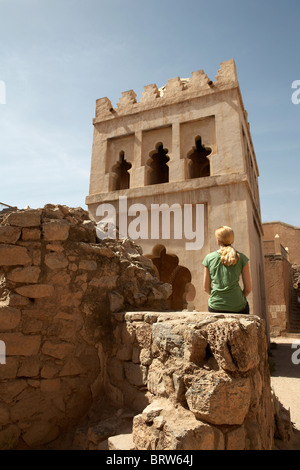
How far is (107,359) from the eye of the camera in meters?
3.10

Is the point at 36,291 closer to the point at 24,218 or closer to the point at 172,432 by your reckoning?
the point at 24,218

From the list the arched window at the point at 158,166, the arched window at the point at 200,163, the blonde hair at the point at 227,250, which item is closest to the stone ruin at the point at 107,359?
the blonde hair at the point at 227,250

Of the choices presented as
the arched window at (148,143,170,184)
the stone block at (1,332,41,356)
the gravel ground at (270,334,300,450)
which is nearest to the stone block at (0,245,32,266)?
the stone block at (1,332,41,356)

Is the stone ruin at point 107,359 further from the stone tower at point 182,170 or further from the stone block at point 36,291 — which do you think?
the stone tower at point 182,170

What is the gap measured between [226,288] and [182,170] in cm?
652

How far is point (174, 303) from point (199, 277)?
15.3 ft

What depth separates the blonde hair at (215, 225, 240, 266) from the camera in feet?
9.75

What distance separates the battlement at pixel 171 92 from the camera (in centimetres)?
912

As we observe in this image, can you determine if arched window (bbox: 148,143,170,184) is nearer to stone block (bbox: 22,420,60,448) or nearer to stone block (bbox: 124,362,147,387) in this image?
stone block (bbox: 124,362,147,387)

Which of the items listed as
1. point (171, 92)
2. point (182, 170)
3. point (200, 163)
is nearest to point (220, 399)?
point (182, 170)

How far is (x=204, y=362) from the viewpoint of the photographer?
213 cm

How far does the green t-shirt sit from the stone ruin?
0.31 m

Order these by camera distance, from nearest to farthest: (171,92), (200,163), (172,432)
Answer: (172,432), (171,92), (200,163)
